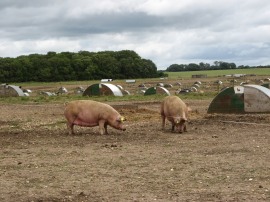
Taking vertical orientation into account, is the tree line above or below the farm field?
above

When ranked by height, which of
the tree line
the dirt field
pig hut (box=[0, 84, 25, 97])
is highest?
the tree line

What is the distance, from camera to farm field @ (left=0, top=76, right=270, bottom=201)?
29.6 ft

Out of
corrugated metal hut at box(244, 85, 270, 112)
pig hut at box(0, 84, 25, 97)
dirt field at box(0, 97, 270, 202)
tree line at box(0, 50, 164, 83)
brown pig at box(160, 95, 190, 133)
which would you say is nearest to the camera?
dirt field at box(0, 97, 270, 202)

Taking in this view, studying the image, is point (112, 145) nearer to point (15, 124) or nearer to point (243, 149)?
point (243, 149)

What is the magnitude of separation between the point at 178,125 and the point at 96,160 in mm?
6208

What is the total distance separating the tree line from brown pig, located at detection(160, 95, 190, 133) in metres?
106

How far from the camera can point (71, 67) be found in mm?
128250

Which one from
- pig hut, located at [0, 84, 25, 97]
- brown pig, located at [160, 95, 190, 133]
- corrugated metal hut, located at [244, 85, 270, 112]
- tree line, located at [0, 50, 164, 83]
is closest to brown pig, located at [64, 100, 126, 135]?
brown pig, located at [160, 95, 190, 133]

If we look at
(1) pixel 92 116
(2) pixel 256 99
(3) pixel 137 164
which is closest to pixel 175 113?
(1) pixel 92 116

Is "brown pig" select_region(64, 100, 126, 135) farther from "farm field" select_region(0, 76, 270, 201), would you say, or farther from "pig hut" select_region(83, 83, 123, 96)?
"pig hut" select_region(83, 83, 123, 96)

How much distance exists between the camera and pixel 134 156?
12961mm

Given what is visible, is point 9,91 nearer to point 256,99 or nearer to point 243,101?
point 243,101

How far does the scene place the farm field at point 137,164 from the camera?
9.02 meters

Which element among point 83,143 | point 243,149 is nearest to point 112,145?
point 83,143
